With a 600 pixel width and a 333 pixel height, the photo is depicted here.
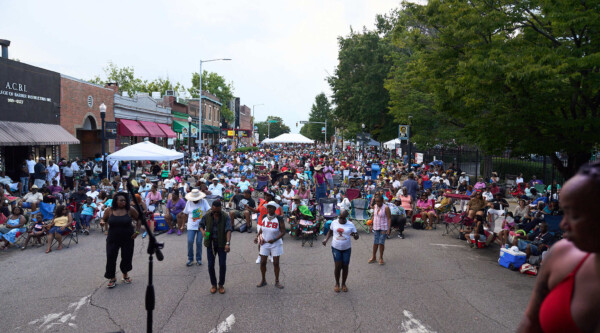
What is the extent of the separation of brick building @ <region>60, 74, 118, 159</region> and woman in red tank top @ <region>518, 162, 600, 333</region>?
27.9 m

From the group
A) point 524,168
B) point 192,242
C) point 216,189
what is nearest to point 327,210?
point 216,189

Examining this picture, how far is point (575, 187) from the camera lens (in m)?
1.71

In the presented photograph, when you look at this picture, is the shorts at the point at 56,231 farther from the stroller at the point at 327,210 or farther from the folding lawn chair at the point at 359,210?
the folding lawn chair at the point at 359,210

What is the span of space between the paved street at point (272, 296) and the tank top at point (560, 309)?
4.39m

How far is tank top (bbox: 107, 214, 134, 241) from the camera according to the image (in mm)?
7457

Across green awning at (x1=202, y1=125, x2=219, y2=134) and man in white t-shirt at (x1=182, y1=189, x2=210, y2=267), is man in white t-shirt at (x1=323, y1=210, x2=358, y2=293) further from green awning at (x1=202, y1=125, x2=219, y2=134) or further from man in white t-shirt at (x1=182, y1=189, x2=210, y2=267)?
green awning at (x1=202, y1=125, x2=219, y2=134)

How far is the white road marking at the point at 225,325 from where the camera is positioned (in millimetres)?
5805

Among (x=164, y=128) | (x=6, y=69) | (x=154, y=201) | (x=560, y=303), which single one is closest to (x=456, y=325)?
(x=560, y=303)

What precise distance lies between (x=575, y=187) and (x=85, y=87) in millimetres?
30501

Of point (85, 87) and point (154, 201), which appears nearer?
point (154, 201)

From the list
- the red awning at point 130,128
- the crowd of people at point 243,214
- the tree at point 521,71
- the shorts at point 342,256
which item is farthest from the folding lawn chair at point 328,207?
the red awning at point 130,128

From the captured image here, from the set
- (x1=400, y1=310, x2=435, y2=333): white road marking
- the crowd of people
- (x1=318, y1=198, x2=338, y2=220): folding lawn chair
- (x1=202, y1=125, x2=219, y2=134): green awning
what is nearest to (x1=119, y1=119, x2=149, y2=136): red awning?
the crowd of people

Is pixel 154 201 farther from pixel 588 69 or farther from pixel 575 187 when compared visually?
pixel 575 187

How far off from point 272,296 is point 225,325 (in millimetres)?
1371
